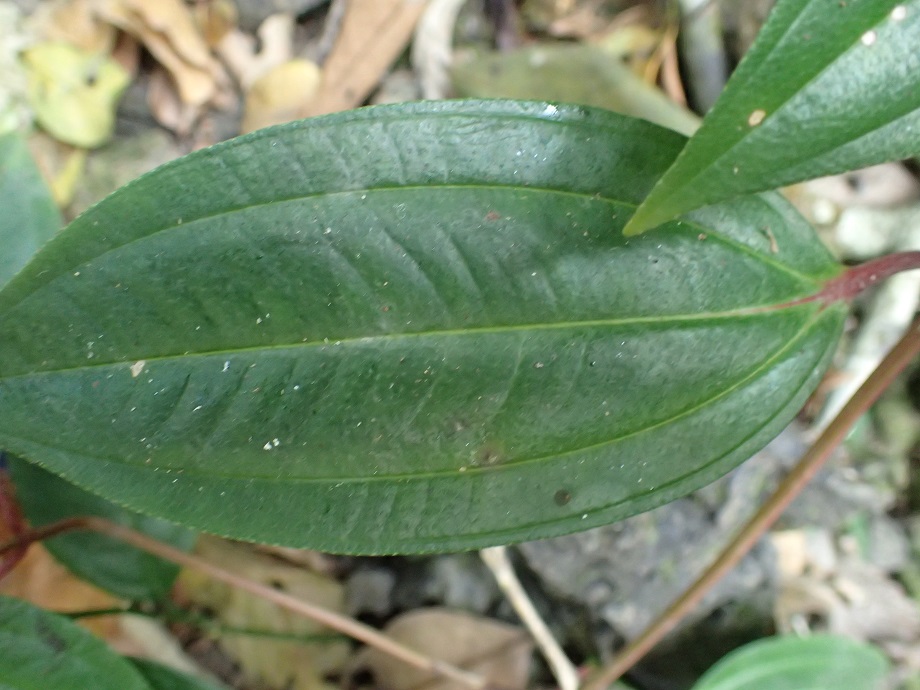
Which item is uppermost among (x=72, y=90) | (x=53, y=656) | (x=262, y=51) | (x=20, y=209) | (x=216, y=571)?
(x=262, y=51)

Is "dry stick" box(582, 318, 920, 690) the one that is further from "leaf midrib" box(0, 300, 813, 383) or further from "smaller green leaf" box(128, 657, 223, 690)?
"smaller green leaf" box(128, 657, 223, 690)

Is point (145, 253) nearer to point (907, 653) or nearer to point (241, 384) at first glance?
point (241, 384)

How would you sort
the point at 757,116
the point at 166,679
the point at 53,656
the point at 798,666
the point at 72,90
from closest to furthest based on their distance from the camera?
the point at 757,116 → the point at 53,656 → the point at 166,679 → the point at 798,666 → the point at 72,90

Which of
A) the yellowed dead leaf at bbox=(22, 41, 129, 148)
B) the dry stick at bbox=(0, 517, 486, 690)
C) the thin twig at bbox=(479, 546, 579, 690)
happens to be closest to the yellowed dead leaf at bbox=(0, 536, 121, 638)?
the dry stick at bbox=(0, 517, 486, 690)

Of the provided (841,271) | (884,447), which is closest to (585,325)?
(841,271)

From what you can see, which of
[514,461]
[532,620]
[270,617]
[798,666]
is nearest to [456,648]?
[532,620]

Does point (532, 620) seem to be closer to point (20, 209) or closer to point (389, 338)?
point (389, 338)

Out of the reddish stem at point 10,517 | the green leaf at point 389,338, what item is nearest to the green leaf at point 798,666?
the green leaf at point 389,338
